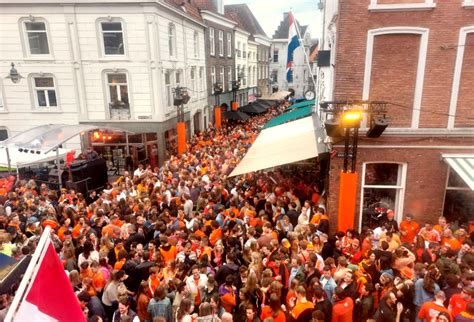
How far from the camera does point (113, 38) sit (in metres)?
17.9

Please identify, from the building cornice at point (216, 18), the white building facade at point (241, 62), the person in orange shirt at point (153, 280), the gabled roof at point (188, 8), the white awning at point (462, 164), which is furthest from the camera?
the white building facade at point (241, 62)

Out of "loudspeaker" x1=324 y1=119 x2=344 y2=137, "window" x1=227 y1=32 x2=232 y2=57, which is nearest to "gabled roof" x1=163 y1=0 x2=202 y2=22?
"window" x1=227 y1=32 x2=232 y2=57

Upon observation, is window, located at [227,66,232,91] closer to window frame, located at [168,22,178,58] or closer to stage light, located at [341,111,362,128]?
window frame, located at [168,22,178,58]

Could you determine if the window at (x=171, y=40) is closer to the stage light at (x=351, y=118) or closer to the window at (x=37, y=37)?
the window at (x=37, y=37)

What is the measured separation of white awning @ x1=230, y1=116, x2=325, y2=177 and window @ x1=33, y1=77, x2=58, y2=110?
12.5 metres

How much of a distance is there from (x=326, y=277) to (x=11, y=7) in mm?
20157

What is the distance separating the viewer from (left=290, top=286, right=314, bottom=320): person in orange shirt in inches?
203

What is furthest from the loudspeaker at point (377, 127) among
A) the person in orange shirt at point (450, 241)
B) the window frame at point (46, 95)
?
the window frame at point (46, 95)

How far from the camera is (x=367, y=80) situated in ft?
29.6

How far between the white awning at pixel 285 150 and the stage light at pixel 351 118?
6.20 ft

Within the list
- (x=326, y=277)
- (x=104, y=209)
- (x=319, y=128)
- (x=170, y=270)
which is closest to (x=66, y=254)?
(x=170, y=270)

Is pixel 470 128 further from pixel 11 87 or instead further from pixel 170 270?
pixel 11 87

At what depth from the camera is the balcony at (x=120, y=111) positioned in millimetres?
18672

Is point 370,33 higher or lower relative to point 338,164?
higher
